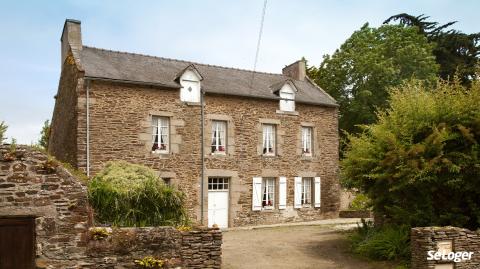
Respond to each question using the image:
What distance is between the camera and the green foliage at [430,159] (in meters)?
10.3

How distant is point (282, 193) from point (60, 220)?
39.0 ft

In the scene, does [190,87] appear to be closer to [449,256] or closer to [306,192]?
[306,192]

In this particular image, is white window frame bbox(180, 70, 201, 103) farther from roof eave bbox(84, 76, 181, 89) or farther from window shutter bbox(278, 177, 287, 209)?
window shutter bbox(278, 177, 287, 209)

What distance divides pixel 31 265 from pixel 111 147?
771 centimetres

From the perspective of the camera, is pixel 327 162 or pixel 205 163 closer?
pixel 205 163

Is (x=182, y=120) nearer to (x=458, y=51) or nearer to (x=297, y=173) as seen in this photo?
(x=297, y=173)

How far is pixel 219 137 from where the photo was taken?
17.6 m

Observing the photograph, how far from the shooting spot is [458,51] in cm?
3253

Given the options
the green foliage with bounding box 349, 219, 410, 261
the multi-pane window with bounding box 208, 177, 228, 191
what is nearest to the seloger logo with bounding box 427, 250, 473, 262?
the green foliage with bounding box 349, 219, 410, 261

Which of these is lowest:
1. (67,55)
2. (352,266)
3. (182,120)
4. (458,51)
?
(352,266)

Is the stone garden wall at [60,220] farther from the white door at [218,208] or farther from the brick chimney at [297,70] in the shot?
the brick chimney at [297,70]

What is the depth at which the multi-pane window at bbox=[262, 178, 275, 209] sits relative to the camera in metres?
18.3

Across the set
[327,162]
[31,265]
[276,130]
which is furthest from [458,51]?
[31,265]

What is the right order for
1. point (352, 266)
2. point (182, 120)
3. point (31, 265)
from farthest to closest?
1. point (182, 120)
2. point (352, 266)
3. point (31, 265)
